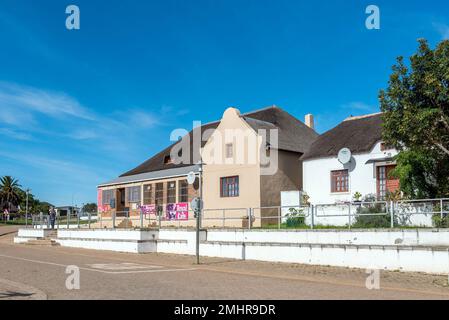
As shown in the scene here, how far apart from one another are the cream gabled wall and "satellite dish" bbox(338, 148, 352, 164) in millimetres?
4935

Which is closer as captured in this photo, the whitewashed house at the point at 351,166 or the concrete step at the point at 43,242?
the whitewashed house at the point at 351,166

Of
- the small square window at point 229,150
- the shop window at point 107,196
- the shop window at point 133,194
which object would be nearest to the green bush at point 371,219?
the small square window at point 229,150

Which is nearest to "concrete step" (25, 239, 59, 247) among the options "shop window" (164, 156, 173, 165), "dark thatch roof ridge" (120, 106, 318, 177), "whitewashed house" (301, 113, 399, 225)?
"dark thatch roof ridge" (120, 106, 318, 177)

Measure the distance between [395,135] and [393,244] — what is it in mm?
4270

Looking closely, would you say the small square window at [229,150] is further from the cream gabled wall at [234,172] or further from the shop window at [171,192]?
the shop window at [171,192]

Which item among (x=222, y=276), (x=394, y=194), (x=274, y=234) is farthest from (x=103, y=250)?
(x=394, y=194)

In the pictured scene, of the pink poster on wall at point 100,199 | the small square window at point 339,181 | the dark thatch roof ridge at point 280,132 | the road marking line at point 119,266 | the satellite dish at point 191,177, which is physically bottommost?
the road marking line at point 119,266

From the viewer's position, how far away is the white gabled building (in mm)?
25156

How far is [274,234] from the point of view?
2120 cm

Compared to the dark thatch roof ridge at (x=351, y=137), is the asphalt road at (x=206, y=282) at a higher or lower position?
lower

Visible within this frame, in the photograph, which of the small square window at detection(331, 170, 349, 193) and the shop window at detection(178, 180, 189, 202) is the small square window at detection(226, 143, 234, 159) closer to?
the shop window at detection(178, 180, 189, 202)

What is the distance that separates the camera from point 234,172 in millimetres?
30375

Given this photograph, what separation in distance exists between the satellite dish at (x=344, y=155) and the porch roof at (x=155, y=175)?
34.9ft

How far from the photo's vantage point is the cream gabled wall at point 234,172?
95.7 ft
